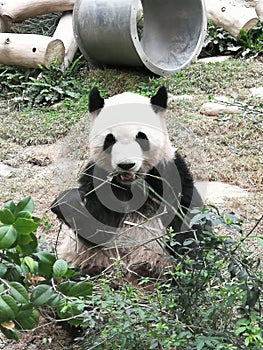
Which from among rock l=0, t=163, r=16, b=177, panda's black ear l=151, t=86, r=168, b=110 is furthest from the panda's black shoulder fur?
rock l=0, t=163, r=16, b=177

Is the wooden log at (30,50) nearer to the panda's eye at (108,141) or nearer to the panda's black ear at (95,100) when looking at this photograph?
the panda's black ear at (95,100)

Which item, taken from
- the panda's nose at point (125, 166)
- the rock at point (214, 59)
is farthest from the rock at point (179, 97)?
the panda's nose at point (125, 166)

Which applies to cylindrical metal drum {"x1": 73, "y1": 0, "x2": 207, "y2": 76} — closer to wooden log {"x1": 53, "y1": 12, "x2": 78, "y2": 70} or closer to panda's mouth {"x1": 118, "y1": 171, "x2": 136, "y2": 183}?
wooden log {"x1": 53, "y1": 12, "x2": 78, "y2": 70}

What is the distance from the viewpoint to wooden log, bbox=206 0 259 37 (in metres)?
9.20

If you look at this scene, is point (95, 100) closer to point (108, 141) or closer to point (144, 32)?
point (108, 141)

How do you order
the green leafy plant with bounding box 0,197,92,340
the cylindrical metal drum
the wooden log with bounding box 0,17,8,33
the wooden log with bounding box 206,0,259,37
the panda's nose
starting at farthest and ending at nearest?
the wooden log with bounding box 0,17,8,33, the wooden log with bounding box 206,0,259,37, the cylindrical metal drum, the panda's nose, the green leafy plant with bounding box 0,197,92,340

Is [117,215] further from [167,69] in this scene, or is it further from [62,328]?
[167,69]

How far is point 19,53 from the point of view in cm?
915

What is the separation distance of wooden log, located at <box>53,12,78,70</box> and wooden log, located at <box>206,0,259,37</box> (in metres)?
1.90

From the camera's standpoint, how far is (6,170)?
6477mm

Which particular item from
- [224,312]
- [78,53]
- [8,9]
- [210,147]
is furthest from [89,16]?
[224,312]

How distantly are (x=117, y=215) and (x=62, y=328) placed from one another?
0.65 meters

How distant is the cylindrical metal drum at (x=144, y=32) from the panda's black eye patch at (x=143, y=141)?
501 cm

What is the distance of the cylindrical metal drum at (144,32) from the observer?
8523mm
